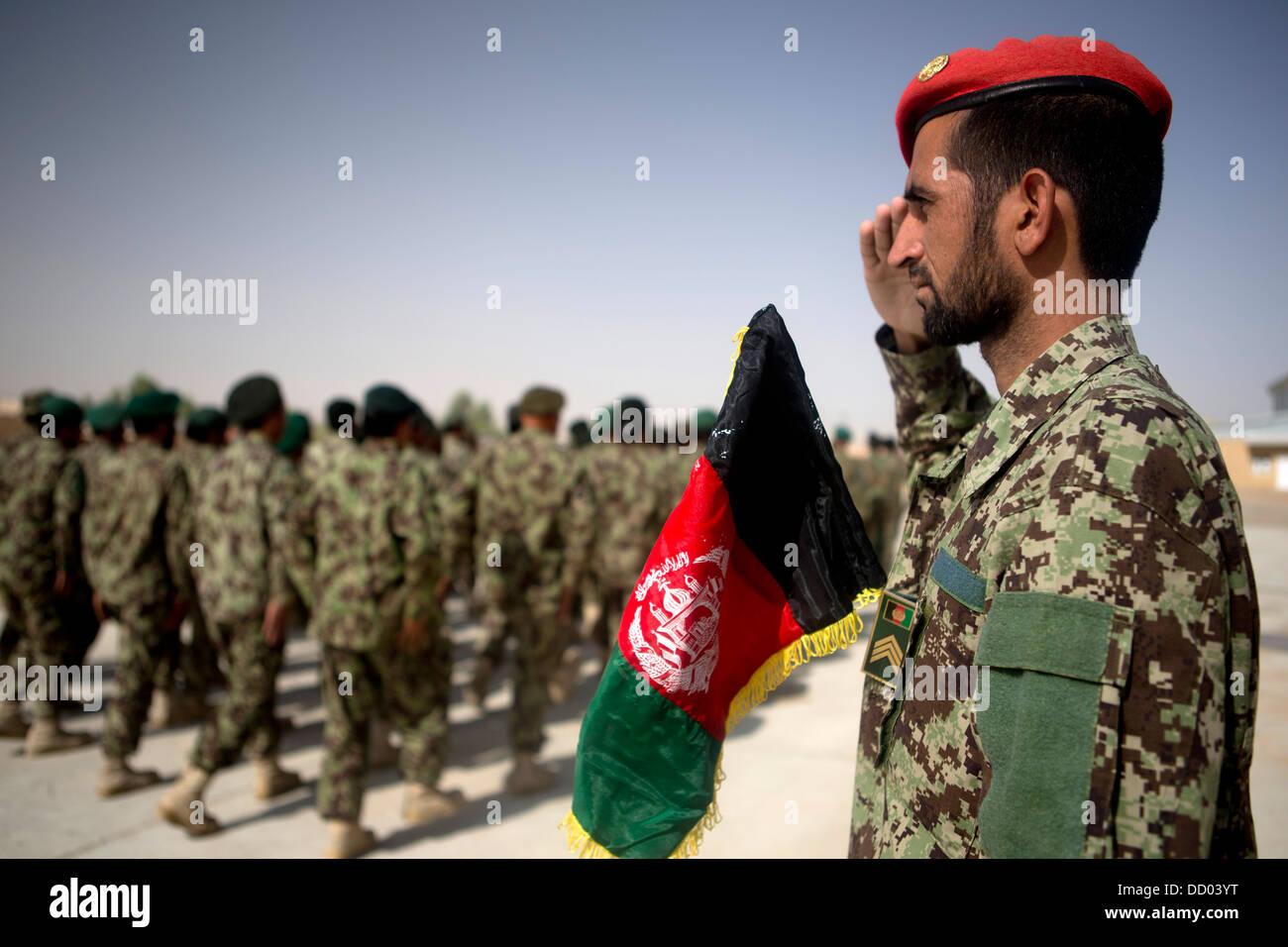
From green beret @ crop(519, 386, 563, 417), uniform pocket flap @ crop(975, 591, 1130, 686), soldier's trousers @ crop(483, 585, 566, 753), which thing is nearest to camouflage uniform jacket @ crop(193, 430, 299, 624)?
soldier's trousers @ crop(483, 585, 566, 753)

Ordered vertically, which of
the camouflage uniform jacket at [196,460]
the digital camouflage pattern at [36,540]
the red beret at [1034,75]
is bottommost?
the digital camouflage pattern at [36,540]

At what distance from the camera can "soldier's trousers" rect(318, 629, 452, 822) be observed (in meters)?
4.20

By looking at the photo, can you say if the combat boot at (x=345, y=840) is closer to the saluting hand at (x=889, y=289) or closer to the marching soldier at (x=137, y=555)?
the marching soldier at (x=137, y=555)

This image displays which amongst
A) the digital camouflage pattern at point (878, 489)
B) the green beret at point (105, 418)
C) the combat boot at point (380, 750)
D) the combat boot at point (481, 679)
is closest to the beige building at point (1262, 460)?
the digital camouflage pattern at point (878, 489)

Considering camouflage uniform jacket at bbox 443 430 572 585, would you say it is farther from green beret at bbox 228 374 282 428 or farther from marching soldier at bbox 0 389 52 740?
marching soldier at bbox 0 389 52 740

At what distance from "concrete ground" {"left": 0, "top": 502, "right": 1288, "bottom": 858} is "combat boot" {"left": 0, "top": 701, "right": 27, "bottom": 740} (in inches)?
3.6

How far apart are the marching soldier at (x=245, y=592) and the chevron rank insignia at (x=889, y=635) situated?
3.92 meters

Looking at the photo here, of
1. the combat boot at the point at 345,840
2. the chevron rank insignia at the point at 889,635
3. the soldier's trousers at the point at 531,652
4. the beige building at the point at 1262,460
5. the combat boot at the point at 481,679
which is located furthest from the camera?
the beige building at the point at 1262,460

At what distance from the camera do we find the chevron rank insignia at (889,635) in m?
1.48

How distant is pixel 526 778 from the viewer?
4.97m

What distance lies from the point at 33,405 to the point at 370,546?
14.8 feet

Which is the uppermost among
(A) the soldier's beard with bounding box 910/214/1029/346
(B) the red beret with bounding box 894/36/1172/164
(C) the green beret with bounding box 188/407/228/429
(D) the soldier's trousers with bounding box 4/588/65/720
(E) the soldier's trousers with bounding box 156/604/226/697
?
(B) the red beret with bounding box 894/36/1172/164
